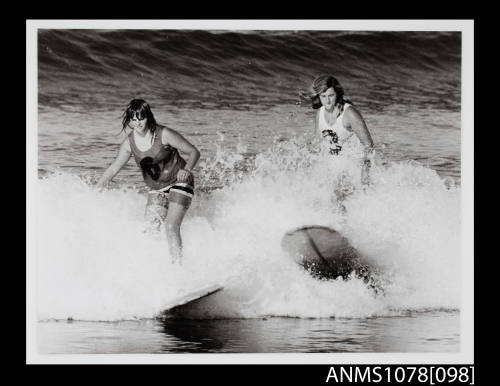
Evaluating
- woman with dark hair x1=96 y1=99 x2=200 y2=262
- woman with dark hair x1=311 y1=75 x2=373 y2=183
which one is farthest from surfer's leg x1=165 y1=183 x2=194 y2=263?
woman with dark hair x1=311 y1=75 x2=373 y2=183

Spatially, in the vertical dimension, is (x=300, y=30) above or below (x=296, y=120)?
above

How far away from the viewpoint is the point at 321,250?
5750 millimetres

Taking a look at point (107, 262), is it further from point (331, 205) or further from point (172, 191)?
point (331, 205)

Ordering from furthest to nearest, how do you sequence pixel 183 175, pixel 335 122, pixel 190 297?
pixel 335 122 < pixel 183 175 < pixel 190 297

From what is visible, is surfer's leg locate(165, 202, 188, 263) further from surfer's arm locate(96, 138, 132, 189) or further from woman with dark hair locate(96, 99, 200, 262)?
surfer's arm locate(96, 138, 132, 189)

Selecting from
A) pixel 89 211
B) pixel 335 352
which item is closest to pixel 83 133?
pixel 89 211

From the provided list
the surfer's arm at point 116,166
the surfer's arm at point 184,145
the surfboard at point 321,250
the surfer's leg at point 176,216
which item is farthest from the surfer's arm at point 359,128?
the surfer's arm at point 116,166

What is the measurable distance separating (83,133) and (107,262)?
777 mm

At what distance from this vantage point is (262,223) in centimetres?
586

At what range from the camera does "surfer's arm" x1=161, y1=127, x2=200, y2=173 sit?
5.75 metres

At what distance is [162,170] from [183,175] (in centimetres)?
13

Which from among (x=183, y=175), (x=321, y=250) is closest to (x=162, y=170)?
(x=183, y=175)

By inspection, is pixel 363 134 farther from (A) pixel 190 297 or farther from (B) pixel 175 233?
(A) pixel 190 297

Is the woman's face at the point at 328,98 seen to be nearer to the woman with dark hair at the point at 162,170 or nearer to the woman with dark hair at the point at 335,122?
the woman with dark hair at the point at 335,122
